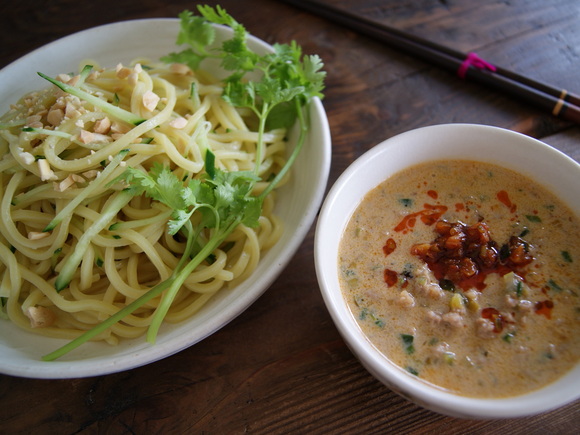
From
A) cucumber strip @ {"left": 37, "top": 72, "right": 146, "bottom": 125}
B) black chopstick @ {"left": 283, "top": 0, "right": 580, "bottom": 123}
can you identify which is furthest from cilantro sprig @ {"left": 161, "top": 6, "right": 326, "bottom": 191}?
black chopstick @ {"left": 283, "top": 0, "right": 580, "bottom": 123}

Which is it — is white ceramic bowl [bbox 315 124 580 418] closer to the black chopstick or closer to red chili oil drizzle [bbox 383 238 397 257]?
red chili oil drizzle [bbox 383 238 397 257]

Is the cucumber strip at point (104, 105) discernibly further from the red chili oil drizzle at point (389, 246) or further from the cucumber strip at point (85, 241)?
the red chili oil drizzle at point (389, 246)

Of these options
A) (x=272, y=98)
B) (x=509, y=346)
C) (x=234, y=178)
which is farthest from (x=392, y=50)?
(x=509, y=346)

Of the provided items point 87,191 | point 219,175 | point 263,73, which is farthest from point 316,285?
point 263,73

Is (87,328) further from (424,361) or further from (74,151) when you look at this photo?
(424,361)

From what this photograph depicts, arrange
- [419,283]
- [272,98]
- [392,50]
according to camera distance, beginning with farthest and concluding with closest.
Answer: [392,50] < [272,98] < [419,283]

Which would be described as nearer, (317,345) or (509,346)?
(509,346)

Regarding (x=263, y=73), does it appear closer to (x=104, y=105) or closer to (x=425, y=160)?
(x=104, y=105)

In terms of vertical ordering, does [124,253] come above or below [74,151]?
below
